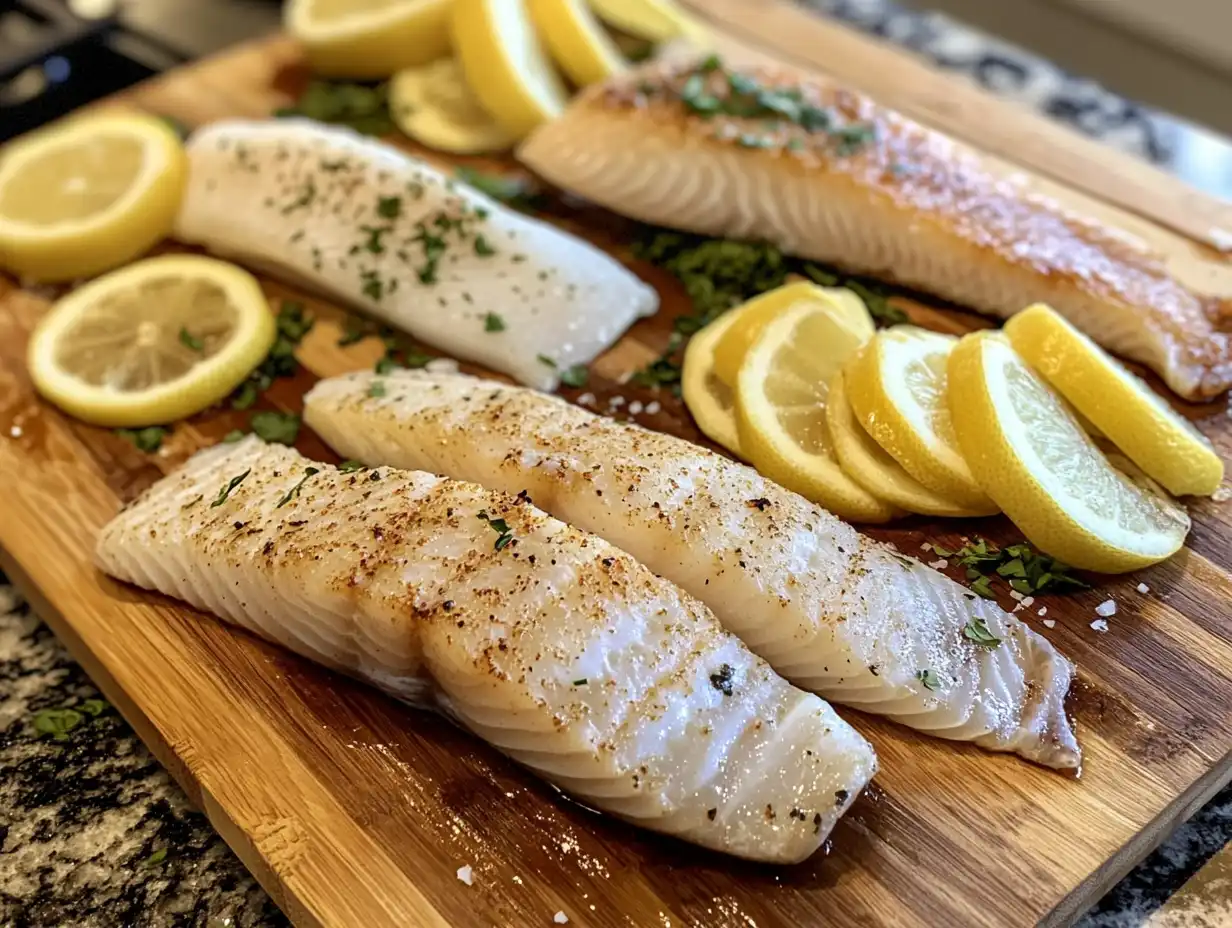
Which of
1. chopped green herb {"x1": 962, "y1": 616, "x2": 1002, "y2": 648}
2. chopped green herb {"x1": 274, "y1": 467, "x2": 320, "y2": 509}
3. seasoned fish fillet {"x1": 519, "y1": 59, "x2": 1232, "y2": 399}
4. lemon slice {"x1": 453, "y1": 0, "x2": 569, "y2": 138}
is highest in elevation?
lemon slice {"x1": 453, "y1": 0, "x2": 569, "y2": 138}

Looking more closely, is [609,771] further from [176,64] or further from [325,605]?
[176,64]

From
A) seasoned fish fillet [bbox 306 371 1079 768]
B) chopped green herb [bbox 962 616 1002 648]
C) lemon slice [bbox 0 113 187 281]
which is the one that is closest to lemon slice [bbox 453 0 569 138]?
lemon slice [bbox 0 113 187 281]

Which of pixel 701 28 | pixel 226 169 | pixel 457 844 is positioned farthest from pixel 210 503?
pixel 701 28

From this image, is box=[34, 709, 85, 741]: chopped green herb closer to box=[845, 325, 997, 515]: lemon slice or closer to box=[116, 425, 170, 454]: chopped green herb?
box=[116, 425, 170, 454]: chopped green herb

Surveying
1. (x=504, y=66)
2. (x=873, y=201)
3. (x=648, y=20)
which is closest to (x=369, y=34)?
(x=504, y=66)

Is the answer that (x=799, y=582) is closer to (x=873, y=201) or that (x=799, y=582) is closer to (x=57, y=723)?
(x=873, y=201)
